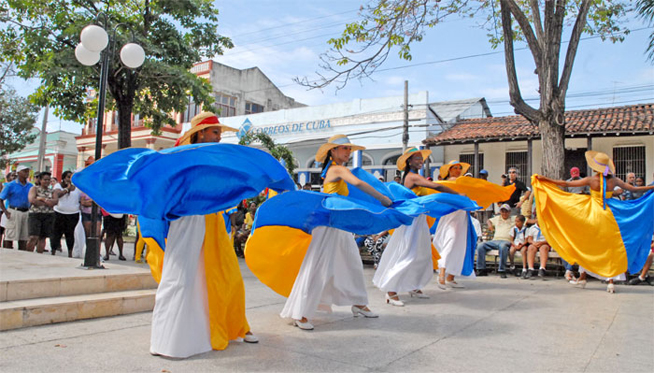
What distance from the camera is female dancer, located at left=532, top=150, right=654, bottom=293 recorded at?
25.3ft

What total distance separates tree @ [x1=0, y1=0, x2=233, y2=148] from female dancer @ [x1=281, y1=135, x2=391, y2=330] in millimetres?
11039

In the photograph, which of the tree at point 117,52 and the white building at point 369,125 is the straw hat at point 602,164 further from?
the white building at point 369,125

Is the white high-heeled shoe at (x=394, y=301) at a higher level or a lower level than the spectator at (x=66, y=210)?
lower

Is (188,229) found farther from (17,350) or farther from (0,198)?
(0,198)

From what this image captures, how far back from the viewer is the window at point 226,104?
34.3 meters

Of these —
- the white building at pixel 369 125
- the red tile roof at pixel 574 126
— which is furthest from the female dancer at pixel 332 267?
the white building at pixel 369 125

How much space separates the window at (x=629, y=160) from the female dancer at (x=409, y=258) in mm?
14945

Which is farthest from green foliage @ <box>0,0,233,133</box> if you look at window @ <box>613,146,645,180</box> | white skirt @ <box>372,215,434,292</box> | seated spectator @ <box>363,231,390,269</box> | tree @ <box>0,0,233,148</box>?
window @ <box>613,146,645,180</box>

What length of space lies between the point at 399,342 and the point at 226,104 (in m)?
32.0

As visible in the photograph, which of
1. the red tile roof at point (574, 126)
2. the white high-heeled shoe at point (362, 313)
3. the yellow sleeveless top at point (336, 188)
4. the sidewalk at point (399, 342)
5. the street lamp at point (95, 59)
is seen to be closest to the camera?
the sidewalk at point (399, 342)

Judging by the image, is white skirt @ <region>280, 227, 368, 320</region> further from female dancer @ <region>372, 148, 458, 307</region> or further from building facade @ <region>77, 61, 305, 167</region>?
building facade @ <region>77, 61, 305, 167</region>

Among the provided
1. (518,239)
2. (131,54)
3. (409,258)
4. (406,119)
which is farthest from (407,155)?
(406,119)

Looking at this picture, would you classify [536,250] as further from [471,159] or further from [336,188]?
[471,159]

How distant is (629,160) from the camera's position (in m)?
18.5
